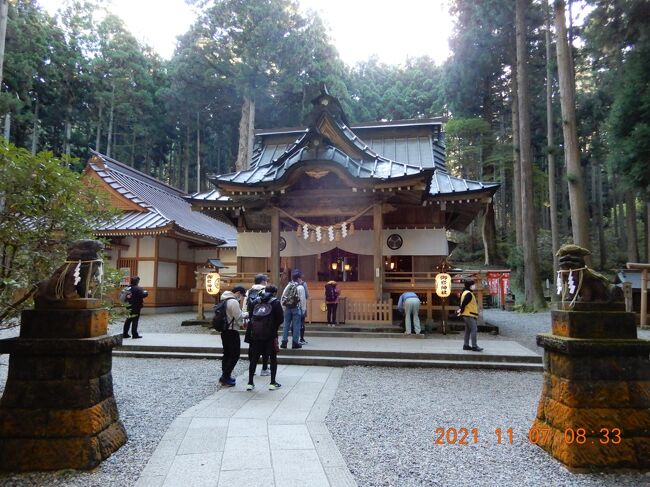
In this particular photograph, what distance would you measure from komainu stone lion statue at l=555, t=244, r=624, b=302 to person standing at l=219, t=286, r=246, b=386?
403cm

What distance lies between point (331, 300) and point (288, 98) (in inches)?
781

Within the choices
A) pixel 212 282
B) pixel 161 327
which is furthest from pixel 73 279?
pixel 161 327

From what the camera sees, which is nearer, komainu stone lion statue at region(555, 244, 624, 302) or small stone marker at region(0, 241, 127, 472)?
small stone marker at region(0, 241, 127, 472)

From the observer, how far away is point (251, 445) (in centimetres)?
350

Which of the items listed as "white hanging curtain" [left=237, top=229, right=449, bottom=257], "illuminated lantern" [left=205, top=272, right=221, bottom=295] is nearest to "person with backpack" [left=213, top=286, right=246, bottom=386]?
"illuminated lantern" [left=205, top=272, right=221, bottom=295]

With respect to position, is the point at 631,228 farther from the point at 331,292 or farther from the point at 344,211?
the point at 331,292

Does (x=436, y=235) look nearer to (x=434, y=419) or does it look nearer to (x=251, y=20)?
(x=434, y=419)

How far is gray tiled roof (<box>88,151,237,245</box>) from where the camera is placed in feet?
53.0

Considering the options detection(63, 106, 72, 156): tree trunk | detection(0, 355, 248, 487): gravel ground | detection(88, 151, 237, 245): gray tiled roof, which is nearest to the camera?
detection(0, 355, 248, 487): gravel ground

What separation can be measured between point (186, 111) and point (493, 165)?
72.0ft

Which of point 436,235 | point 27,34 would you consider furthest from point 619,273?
point 27,34

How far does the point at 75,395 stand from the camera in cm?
312
